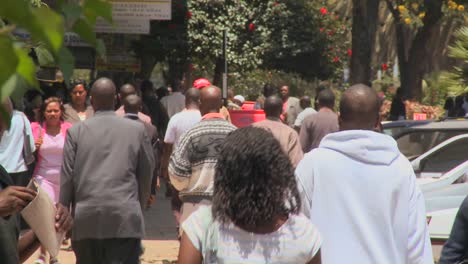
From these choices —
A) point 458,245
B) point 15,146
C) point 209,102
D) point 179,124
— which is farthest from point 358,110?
point 179,124

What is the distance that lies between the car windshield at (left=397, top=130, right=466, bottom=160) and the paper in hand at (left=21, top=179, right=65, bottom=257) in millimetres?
8723

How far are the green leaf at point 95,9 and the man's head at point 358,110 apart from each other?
2.84 meters

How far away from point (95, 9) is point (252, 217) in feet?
5.73

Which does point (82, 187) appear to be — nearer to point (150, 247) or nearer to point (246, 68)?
point (150, 247)

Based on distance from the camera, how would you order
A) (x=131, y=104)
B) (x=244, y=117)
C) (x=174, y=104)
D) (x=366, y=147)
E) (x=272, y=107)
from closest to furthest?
(x=366, y=147)
(x=272, y=107)
(x=131, y=104)
(x=174, y=104)
(x=244, y=117)

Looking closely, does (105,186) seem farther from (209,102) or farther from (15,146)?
(15,146)

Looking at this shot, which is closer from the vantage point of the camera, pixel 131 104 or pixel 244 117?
pixel 131 104

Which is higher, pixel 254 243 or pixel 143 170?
pixel 254 243

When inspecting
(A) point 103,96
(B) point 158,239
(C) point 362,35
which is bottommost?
(B) point 158,239

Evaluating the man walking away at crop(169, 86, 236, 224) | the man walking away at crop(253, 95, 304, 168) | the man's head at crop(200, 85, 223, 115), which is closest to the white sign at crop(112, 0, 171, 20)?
the man walking away at crop(253, 95, 304, 168)

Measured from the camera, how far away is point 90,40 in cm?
205

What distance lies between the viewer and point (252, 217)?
3633 millimetres

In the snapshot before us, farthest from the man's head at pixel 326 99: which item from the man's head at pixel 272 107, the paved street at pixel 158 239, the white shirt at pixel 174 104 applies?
the white shirt at pixel 174 104

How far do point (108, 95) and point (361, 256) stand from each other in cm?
359
